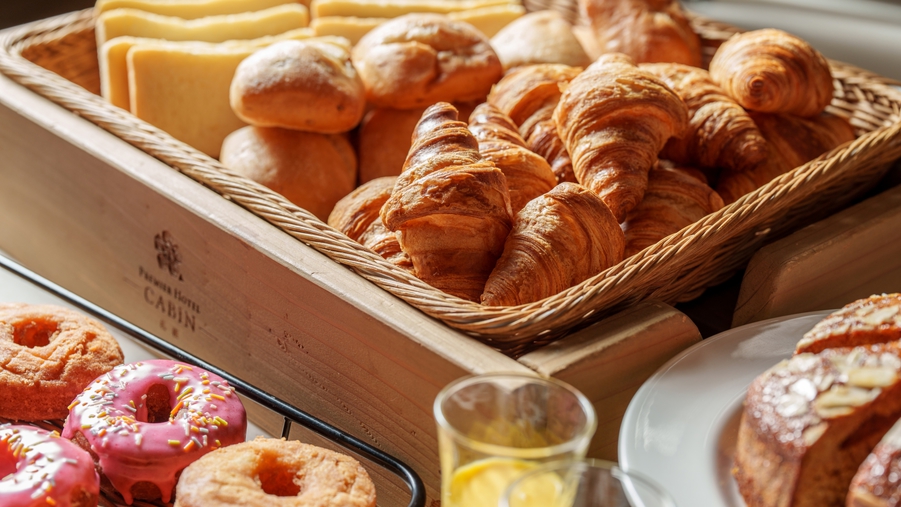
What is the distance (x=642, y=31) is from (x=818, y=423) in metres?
1.36

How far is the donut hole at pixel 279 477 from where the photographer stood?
995 mm

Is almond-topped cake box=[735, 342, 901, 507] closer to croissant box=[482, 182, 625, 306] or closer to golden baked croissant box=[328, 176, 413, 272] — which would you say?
croissant box=[482, 182, 625, 306]

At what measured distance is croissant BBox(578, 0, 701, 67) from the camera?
1.95m

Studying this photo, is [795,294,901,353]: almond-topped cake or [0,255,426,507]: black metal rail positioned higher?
[795,294,901,353]: almond-topped cake

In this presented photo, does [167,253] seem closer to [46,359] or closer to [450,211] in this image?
[46,359]

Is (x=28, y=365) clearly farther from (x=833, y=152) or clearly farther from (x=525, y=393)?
(x=833, y=152)

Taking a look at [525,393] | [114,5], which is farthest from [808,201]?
[114,5]

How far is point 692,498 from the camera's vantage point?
0.85 metres

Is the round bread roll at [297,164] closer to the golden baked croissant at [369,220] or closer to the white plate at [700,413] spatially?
the golden baked croissant at [369,220]

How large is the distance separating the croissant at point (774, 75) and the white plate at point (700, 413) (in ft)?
1.92

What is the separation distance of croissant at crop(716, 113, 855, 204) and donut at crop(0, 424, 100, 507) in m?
1.18

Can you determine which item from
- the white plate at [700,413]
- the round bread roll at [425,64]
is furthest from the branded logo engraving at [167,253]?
the white plate at [700,413]

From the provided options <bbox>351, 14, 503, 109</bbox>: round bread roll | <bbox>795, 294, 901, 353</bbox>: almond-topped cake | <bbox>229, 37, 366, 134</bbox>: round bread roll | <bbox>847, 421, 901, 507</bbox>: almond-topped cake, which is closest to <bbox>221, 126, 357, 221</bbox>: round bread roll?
<bbox>229, 37, 366, 134</bbox>: round bread roll

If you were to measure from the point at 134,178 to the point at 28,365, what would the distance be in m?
0.39
